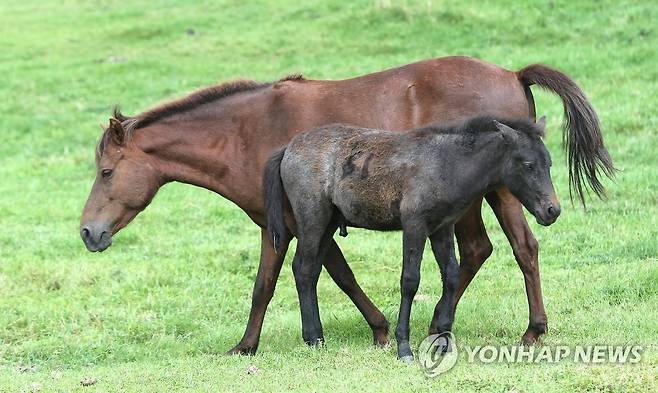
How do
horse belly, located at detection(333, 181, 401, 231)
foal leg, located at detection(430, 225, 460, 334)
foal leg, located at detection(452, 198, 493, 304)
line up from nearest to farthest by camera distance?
horse belly, located at detection(333, 181, 401, 231), foal leg, located at detection(430, 225, 460, 334), foal leg, located at detection(452, 198, 493, 304)

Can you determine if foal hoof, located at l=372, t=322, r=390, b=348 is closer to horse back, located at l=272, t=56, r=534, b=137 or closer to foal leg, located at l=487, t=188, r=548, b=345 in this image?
foal leg, located at l=487, t=188, r=548, b=345

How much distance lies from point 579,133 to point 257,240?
15.3 feet

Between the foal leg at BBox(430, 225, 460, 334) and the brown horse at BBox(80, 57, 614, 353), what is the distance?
0.88m

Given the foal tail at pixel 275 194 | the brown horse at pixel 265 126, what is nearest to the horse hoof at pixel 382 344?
the brown horse at pixel 265 126

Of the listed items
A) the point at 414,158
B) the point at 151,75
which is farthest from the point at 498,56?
the point at 414,158

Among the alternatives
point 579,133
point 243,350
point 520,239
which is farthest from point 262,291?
point 579,133

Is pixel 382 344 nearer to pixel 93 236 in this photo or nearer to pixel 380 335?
pixel 380 335

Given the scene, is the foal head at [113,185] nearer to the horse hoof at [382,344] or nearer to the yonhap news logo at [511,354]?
the horse hoof at [382,344]

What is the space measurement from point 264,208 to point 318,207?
0.61 metres

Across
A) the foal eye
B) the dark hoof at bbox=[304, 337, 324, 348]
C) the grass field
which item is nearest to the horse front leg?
the grass field

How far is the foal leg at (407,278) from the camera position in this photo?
21.4 feet

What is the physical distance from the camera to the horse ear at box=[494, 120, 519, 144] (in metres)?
6.34

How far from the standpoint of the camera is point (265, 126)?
7926 mm

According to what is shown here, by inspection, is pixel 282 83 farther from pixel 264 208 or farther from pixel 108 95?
pixel 108 95
